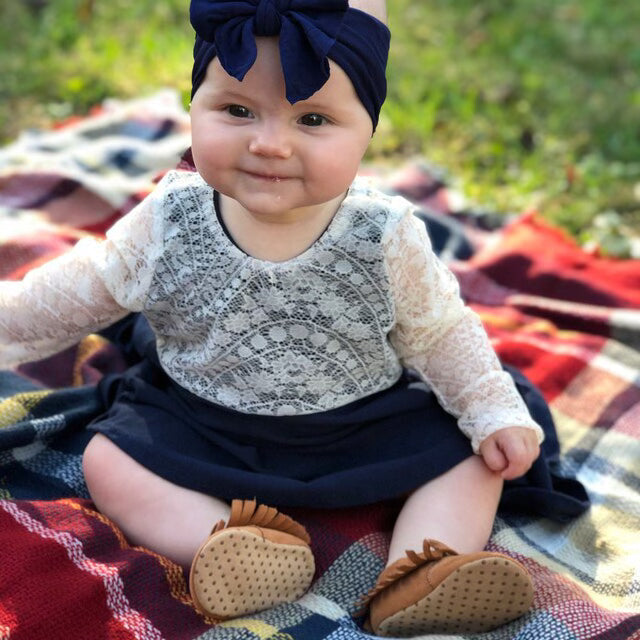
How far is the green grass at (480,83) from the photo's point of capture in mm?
3250

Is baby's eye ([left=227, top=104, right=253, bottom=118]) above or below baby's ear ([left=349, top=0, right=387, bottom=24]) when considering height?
below

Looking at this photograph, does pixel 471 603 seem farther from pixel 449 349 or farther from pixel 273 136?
pixel 273 136

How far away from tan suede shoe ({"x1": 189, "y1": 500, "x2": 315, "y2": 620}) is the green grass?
1.65m

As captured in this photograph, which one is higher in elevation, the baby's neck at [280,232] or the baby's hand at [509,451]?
the baby's neck at [280,232]

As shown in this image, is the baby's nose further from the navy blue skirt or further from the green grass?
the green grass

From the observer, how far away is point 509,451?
1636mm

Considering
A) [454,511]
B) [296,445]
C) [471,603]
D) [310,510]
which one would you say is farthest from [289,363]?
[471,603]

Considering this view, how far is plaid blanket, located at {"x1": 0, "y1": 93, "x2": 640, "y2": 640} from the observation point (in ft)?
4.64

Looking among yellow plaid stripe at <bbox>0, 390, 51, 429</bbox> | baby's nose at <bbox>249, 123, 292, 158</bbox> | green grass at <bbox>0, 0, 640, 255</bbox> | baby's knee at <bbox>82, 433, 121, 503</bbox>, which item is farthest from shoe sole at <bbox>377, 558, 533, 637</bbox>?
green grass at <bbox>0, 0, 640, 255</bbox>

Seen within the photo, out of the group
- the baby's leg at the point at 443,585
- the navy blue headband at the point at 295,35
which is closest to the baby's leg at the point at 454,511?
the baby's leg at the point at 443,585

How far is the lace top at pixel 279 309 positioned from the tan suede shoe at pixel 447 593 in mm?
296

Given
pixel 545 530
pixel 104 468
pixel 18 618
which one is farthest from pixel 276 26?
pixel 545 530

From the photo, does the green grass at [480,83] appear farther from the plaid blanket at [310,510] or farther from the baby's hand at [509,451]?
the baby's hand at [509,451]

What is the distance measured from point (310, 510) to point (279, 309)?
1.19 ft
